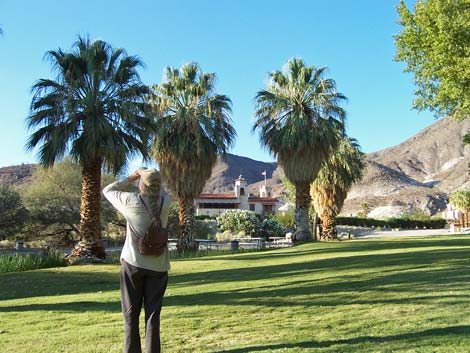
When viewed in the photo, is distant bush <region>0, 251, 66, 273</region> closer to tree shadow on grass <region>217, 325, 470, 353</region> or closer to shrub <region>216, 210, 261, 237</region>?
tree shadow on grass <region>217, 325, 470, 353</region>

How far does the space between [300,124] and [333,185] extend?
837 cm

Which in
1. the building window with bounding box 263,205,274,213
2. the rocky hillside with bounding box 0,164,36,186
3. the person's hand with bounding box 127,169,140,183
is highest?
the rocky hillside with bounding box 0,164,36,186

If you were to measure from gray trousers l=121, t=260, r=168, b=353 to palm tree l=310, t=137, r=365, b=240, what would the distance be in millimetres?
29495

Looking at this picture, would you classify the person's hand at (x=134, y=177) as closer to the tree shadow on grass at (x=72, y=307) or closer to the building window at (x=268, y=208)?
the tree shadow on grass at (x=72, y=307)

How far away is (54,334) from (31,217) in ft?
101

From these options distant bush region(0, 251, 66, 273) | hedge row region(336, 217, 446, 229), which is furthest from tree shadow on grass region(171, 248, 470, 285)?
hedge row region(336, 217, 446, 229)

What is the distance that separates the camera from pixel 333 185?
110ft

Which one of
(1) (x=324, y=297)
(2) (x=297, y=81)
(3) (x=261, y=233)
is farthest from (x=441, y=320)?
(3) (x=261, y=233)

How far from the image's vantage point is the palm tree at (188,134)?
23.7 m

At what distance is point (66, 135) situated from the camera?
733 inches

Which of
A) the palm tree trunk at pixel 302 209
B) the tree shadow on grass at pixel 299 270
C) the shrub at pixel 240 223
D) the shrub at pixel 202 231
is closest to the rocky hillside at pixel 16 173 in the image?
the shrub at pixel 240 223

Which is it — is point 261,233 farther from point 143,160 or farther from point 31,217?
point 143,160

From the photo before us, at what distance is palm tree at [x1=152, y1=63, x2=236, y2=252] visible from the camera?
23719mm

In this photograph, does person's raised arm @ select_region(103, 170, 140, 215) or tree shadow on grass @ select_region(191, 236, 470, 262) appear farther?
tree shadow on grass @ select_region(191, 236, 470, 262)
